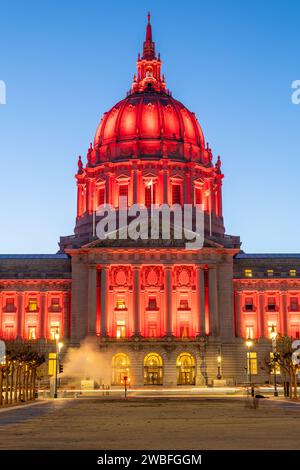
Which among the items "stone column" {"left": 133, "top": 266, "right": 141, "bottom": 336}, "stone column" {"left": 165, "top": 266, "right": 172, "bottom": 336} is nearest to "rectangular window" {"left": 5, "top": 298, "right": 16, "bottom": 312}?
"stone column" {"left": 133, "top": 266, "right": 141, "bottom": 336}

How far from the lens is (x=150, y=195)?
422ft

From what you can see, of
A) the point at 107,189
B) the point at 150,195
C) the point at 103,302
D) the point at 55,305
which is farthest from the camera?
the point at 107,189

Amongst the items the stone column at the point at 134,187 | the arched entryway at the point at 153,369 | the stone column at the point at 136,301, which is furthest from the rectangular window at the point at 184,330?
the stone column at the point at 134,187

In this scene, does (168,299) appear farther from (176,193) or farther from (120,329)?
(176,193)

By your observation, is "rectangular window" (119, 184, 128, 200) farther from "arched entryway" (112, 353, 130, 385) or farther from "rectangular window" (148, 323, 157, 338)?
"arched entryway" (112, 353, 130, 385)

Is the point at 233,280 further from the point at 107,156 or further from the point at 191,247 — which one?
the point at 107,156

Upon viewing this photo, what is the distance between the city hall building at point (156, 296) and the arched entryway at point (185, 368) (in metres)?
0.14

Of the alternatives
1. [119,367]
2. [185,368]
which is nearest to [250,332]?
[185,368]

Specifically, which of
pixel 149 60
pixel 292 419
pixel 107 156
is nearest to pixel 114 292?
pixel 107 156

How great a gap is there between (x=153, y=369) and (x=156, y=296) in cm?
1162

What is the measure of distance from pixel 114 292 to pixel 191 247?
13.3 meters

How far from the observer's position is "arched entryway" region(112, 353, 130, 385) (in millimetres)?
104750

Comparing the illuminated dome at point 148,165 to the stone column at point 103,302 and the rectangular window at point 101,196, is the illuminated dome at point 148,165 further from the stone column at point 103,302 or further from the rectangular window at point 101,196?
the stone column at point 103,302
